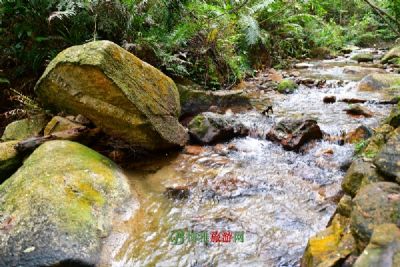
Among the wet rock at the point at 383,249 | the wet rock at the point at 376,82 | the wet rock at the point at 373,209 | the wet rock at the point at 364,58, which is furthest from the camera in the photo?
the wet rock at the point at 364,58

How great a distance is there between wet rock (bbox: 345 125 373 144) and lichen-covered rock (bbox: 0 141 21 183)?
160 inches

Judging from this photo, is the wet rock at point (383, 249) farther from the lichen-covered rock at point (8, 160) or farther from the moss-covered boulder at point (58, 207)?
the lichen-covered rock at point (8, 160)

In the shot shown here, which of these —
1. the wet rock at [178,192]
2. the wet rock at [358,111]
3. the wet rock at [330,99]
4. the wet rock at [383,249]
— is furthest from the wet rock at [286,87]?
the wet rock at [383,249]

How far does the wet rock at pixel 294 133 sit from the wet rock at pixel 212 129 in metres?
0.52

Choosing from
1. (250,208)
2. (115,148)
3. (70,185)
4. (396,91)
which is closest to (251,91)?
(396,91)

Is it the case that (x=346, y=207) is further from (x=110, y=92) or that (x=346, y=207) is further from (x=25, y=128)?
(x=25, y=128)

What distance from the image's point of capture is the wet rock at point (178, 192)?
348 centimetres

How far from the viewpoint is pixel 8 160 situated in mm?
3682

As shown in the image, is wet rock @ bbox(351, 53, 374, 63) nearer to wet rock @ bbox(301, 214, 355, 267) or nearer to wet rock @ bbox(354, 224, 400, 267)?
wet rock @ bbox(301, 214, 355, 267)

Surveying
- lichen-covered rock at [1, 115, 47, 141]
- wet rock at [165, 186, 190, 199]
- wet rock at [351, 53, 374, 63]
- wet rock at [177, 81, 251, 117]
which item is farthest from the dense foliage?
wet rock at [351, 53, 374, 63]

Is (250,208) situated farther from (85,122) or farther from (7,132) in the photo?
(7,132)

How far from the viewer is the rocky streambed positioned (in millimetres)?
2408

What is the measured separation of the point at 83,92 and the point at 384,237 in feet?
10.6

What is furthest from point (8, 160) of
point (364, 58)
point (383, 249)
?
point (364, 58)
